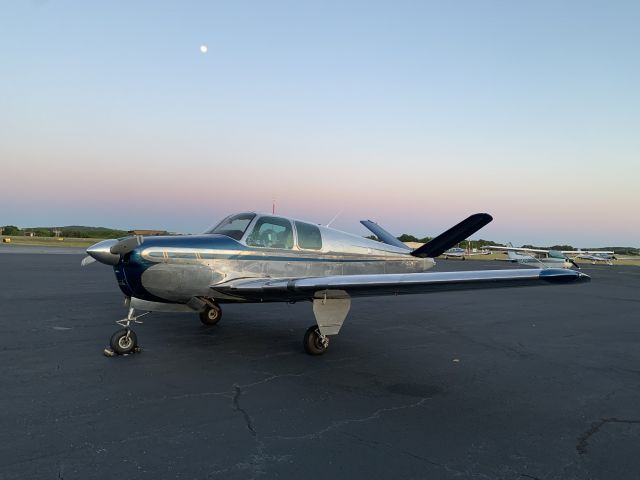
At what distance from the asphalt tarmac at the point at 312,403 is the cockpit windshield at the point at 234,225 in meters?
1.82

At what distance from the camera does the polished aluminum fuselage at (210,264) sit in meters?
6.02

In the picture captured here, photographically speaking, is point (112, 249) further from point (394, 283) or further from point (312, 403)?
point (394, 283)

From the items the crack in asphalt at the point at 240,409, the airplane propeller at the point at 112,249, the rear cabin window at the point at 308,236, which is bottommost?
the crack in asphalt at the point at 240,409

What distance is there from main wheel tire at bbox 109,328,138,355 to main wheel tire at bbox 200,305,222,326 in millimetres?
2294

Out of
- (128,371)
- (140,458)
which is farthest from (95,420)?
(128,371)

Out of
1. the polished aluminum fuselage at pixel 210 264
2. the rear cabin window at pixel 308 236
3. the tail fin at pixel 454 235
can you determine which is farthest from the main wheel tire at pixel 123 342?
the tail fin at pixel 454 235

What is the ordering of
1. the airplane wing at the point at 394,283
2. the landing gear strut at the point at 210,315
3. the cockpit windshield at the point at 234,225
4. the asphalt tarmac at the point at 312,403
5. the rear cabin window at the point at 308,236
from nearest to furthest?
the asphalt tarmac at the point at 312,403 < the airplane wing at the point at 394,283 < the cockpit windshield at the point at 234,225 < the rear cabin window at the point at 308,236 < the landing gear strut at the point at 210,315

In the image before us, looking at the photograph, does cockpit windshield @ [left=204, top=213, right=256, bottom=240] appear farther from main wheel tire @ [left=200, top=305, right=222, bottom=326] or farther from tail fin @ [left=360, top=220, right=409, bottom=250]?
tail fin @ [left=360, top=220, right=409, bottom=250]

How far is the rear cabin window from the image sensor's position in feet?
25.0

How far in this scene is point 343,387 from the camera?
16.5 feet

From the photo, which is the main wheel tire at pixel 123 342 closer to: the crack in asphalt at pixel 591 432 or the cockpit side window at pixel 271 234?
the cockpit side window at pixel 271 234

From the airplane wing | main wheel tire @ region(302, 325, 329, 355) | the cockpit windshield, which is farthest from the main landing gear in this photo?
main wheel tire @ region(302, 325, 329, 355)

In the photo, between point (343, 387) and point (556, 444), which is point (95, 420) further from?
point (556, 444)

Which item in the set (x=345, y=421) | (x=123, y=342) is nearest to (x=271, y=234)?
(x=123, y=342)
